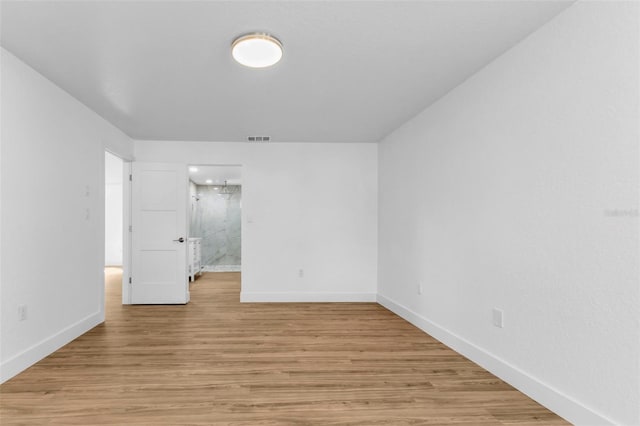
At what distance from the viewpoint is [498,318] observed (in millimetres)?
2443

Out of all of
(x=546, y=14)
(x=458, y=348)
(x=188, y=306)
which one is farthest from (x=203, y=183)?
(x=546, y=14)

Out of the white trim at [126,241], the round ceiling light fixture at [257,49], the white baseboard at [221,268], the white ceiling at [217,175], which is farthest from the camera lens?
the white baseboard at [221,268]

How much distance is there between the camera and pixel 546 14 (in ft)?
6.44

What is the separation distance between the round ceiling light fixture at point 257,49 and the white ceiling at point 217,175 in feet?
13.2

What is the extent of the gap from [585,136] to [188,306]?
485 centimetres

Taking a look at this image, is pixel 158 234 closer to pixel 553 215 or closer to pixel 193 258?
pixel 193 258

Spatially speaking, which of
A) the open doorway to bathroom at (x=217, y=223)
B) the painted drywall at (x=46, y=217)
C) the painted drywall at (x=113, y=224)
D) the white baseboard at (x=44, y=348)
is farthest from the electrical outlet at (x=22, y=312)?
the painted drywall at (x=113, y=224)

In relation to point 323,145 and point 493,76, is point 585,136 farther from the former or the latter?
point 323,145

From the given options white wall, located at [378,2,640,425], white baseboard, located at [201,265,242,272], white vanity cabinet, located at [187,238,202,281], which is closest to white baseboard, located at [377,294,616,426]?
white wall, located at [378,2,640,425]

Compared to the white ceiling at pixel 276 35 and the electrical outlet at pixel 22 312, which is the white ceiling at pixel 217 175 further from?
the electrical outlet at pixel 22 312

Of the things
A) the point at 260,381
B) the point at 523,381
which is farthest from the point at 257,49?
the point at 523,381

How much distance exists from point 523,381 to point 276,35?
2.92m

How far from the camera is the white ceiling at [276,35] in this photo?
6.26 feet

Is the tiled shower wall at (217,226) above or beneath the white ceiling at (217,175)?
beneath
